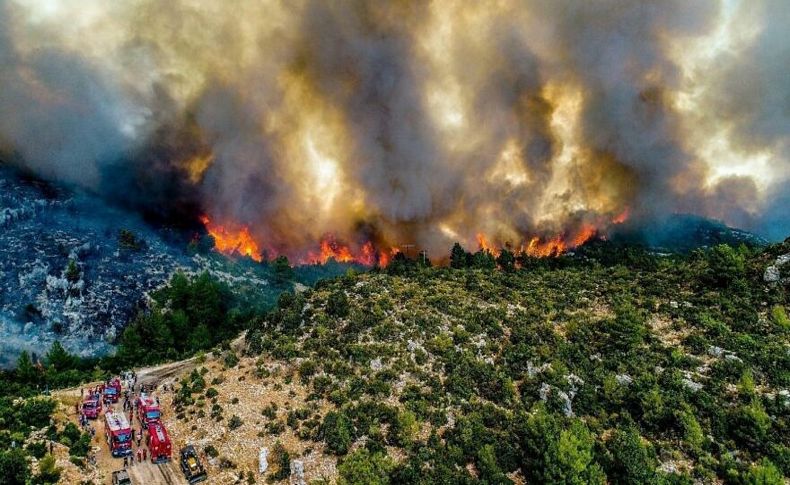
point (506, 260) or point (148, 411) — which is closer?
point (148, 411)

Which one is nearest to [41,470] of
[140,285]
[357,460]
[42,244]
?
[357,460]

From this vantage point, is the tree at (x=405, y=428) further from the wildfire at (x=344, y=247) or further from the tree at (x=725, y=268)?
the wildfire at (x=344, y=247)

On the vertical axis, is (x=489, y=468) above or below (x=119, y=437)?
below

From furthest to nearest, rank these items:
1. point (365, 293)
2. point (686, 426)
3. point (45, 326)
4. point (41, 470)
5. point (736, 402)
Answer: point (45, 326)
point (365, 293)
point (736, 402)
point (686, 426)
point (41, 470)

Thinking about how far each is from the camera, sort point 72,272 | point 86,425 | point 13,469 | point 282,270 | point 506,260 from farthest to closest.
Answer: point 282,270 < point 506,260 < point 72,272 < point 86,425 < point 13,469

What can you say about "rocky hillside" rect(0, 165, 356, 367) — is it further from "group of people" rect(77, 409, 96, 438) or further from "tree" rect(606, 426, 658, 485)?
"tree" rect(606, 426, 658, 485)

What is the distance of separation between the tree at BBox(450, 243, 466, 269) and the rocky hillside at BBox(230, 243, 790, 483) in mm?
31108

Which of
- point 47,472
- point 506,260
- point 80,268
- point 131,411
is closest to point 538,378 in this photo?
point 131,411

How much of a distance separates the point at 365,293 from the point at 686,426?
48.1 metres

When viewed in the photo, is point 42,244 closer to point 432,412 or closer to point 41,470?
point 41,470

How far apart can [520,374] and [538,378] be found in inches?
94.9

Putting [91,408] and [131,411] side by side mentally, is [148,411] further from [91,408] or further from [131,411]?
[91,408]

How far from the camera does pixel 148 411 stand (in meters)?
53.1

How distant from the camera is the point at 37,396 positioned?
58.2m
